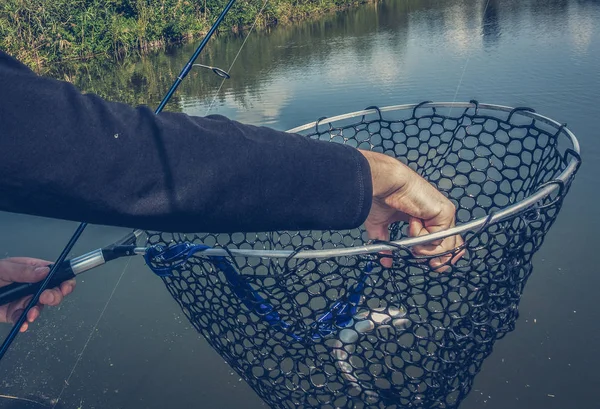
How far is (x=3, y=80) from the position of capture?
2.44 ft

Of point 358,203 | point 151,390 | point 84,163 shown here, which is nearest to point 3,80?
point 84,163

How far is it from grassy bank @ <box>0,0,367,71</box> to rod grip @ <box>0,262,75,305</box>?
8707mm

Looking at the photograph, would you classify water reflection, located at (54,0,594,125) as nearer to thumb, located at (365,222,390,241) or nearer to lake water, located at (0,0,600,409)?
lake water, located at (0,0,600,409)

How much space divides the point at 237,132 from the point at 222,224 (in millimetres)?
155

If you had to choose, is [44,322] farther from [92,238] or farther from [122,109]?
[122,109]

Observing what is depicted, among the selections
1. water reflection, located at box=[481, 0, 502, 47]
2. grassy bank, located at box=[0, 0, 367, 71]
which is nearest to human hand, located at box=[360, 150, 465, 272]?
water reflection, located at box=[481, 0, 502, 47]

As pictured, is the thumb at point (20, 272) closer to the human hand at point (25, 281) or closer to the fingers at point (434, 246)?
the human hand at point (25, 281)

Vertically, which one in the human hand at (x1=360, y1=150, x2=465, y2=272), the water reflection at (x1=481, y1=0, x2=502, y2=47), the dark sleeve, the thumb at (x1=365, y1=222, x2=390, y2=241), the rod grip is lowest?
the water reflection at (x1=481, y1=0, x2=502, y2=47)

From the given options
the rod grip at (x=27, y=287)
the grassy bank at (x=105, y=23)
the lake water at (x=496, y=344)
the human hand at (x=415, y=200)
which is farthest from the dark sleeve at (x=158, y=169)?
the grassy bank at (x=105, y=23)

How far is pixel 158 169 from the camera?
82 centimetres

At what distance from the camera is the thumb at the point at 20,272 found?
1.31 metres

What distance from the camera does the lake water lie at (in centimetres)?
194

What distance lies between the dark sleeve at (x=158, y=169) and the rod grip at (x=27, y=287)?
0.45m

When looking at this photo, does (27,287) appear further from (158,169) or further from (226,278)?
(158,169)
